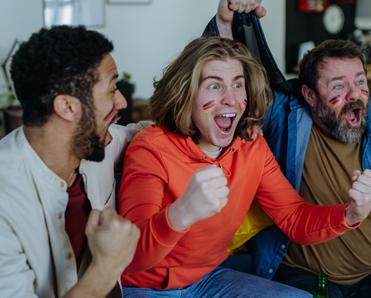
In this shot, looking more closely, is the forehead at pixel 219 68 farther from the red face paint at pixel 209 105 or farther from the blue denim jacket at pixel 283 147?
the blue denim jacket at pixel 283 147

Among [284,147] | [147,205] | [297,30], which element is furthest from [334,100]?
[297,30]

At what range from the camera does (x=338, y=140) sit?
200 cm

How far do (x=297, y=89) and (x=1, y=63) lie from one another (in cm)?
311

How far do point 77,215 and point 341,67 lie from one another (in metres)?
1.11

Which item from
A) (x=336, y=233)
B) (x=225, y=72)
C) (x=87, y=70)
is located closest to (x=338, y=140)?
(x=336, y=233)

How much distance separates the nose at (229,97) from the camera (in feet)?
5.67

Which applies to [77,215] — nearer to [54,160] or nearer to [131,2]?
[54,160]

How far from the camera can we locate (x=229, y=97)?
5.70 feet

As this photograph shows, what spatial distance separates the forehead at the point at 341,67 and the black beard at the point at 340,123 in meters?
0.10

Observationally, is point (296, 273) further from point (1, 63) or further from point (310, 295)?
point (1, 63)

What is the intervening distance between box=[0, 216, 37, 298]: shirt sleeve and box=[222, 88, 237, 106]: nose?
0.78 m

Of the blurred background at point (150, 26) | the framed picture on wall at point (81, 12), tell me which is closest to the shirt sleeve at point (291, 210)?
the blurred background at point (150, 26)

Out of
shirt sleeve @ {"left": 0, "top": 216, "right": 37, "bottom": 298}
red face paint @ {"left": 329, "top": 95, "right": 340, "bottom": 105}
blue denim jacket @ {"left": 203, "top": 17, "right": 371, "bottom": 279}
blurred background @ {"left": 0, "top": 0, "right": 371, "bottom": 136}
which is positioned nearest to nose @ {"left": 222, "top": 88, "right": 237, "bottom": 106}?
→ blue denim jacket @ {"left": 203, "top": 17, "right": 371, "bottom": 279}

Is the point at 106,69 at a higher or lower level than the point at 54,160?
higher
